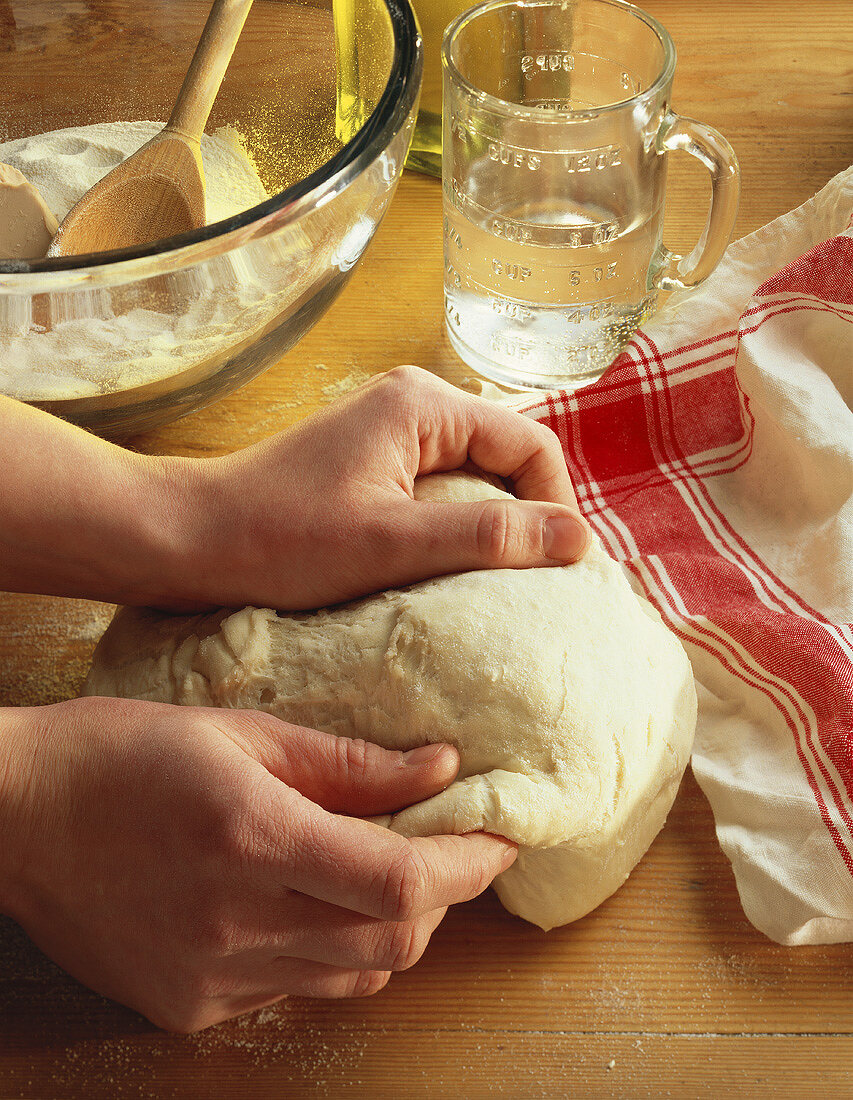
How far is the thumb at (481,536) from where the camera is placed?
2.40ft

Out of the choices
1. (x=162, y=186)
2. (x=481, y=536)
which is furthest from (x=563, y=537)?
(x=162, y=186)

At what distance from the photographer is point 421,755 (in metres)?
0.68

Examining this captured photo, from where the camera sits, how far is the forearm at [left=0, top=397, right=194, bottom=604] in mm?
745

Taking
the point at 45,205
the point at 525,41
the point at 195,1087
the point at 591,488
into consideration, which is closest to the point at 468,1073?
the point at 195,1087

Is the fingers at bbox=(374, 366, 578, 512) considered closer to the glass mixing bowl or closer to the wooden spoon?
the glass mixing bowl

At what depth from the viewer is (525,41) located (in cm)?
104

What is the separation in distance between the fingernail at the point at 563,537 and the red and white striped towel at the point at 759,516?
16 centimetres

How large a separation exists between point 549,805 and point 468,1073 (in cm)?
19

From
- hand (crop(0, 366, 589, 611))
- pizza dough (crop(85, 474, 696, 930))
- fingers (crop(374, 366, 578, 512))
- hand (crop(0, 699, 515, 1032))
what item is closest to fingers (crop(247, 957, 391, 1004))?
hand (crop(0, 699, 515, 1032))

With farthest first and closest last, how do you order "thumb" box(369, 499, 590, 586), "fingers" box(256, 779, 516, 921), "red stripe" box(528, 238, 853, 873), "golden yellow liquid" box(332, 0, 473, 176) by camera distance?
1. "golden yellow liquid" box(332, 0, 473, 176)
2. "red stripe" box(528, 238, 853, 873)
3. "thumb" box(369, 499, 590, 586)
4. "fingers" box(256, 779, 516, 921)

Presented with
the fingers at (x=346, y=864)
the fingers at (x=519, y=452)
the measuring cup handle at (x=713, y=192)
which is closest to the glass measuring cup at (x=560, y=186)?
the measuring cup handle at (x=713, y=192)

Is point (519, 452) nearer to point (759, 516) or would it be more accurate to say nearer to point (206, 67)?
point (759, 516)

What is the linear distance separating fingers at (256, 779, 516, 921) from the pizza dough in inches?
2.0

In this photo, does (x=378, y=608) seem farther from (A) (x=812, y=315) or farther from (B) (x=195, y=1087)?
(A) (x=812, y=315)
